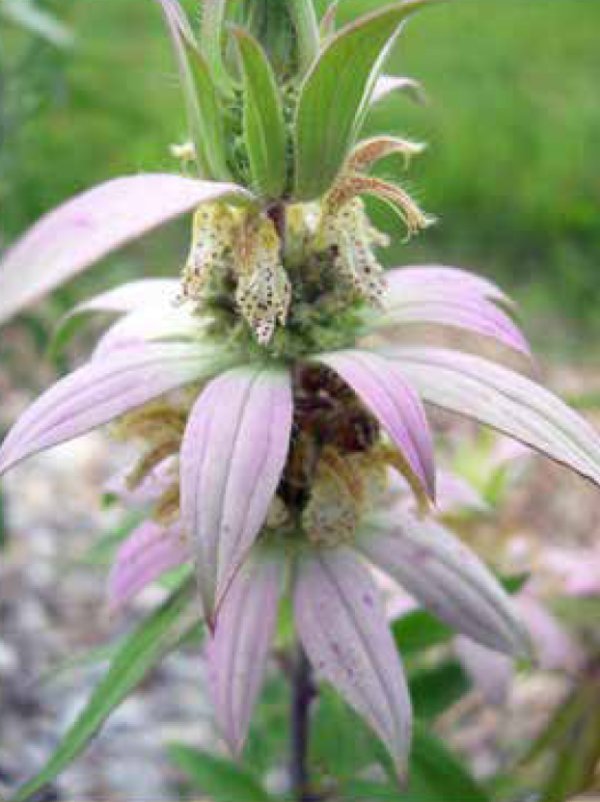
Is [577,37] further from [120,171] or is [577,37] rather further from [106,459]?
[106,459]

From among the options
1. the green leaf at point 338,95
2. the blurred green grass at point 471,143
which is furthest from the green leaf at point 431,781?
the blurred green grass at point 471,143

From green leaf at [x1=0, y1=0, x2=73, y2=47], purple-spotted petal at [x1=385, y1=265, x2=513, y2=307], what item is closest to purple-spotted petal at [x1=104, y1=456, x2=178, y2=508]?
purple-spotted petal at [x1=385, y1=265, x2=513, y2=307]

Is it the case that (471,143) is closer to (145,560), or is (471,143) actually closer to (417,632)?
(417,632)

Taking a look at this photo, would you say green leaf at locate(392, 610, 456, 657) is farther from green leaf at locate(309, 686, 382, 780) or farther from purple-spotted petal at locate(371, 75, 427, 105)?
purple-spotted petal at locate(371, 75, 427, 105)

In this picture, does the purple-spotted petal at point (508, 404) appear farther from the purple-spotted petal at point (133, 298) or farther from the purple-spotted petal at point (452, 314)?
the purple-spotted petal at point (133, 298)

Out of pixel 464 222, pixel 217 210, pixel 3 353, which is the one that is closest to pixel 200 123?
pixel 217 210

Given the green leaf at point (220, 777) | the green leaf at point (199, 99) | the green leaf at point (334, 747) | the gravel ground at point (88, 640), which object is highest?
the green leaf at point (199, 99)

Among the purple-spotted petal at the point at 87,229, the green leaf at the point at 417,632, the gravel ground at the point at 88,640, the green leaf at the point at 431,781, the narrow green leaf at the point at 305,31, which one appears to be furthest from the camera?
the gravel ground at the point at 88,640
